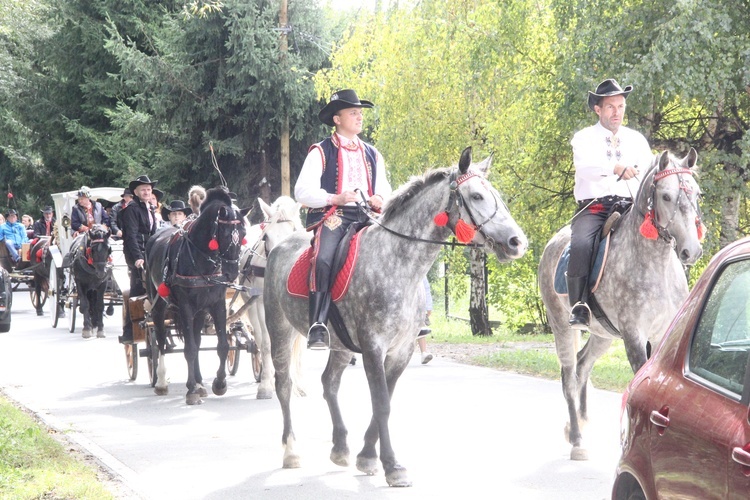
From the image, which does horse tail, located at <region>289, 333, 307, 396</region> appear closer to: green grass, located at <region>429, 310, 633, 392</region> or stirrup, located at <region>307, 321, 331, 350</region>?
green grass, located at <region>429, 310, 633, 392</region>

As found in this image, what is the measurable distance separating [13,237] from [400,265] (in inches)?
1106

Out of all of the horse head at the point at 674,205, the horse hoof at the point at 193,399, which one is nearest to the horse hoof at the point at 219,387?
the horse hoof at the point at 193,399

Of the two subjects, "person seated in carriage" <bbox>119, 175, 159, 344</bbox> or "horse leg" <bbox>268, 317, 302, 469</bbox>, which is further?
"person seated in carriage" <bbox>119, 175, 159, 344</bbox>

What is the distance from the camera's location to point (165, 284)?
13305mm

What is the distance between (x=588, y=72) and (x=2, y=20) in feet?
149

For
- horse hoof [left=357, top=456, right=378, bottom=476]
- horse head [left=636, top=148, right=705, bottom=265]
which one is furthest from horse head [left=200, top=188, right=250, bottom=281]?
horse head [left=636, top=148, right=705, bottom=265]

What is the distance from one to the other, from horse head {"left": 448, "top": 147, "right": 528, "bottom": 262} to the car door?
3.47m

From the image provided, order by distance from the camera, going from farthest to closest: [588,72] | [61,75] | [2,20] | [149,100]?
1. [2,20]
2. [61,75]
3. [149,100]
4. [588,72]

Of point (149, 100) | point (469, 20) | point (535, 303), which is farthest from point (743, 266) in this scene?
point (149, 100)

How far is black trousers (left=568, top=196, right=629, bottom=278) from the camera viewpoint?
8898 millimetres

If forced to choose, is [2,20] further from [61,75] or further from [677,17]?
[677,17]

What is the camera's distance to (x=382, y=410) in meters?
8.05

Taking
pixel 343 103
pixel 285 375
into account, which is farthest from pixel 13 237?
pixel 343 103

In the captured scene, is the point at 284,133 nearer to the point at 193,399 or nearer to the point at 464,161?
the point at 193,399
